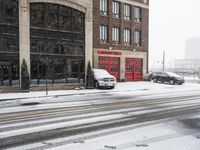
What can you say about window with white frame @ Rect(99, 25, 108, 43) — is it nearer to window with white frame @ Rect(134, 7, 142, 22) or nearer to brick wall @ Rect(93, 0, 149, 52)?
brick wall @ Rect(93, 0, 149, 52)

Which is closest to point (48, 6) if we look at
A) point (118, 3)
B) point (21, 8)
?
point (21, 8)

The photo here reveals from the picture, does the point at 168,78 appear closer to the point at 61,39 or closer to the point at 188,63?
the point at 61,39

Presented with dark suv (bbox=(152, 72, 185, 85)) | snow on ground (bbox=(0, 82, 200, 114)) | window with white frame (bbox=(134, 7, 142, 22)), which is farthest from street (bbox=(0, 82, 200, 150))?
window with white frame (bbox=(134, 7, 142, 22))

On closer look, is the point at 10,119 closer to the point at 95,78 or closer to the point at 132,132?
the point at 132,132

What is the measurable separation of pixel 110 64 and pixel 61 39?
400 inches

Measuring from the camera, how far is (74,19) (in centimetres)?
3136

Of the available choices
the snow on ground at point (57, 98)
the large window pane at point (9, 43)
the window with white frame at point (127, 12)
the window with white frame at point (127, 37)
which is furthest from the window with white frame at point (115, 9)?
the snow on ground at point (57, 98)

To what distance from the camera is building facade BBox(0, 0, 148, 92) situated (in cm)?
2653

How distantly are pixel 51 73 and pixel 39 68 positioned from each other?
4.30ft

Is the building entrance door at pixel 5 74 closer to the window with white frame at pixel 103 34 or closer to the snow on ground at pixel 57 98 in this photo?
the snow on ground at pixel 57 98

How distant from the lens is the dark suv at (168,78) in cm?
3816

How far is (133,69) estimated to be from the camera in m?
42.0

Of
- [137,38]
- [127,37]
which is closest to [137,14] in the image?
[137,38]

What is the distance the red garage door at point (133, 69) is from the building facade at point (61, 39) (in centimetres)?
14
